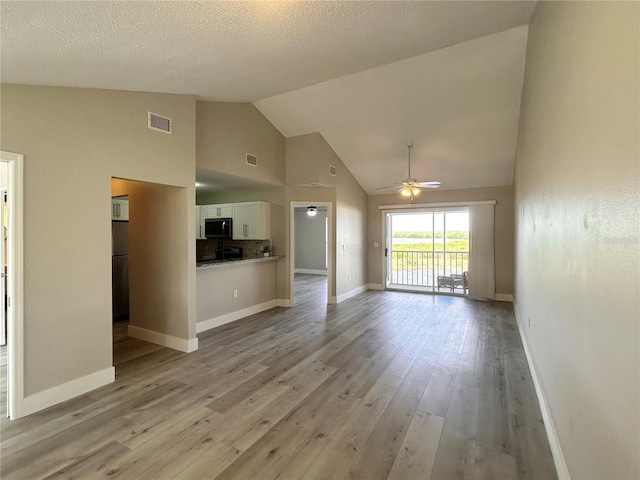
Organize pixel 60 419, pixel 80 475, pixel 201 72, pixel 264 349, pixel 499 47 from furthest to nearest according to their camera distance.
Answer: pixel 264 349 → pixel 499 47 → pixel 201 72 → pixel 60 419 → pixel 80 475

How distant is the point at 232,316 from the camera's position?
4953 millimetres

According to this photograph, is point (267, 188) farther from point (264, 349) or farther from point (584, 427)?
point (584, 427)

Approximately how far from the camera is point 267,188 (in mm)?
5902

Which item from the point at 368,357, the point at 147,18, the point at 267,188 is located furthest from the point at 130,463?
the point at 267,188

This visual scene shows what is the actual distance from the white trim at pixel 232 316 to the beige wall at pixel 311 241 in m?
5.33

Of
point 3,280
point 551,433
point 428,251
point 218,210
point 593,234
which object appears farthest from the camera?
point 428,251

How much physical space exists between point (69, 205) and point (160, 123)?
1.27 meters

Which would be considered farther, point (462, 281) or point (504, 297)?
point (462, 281)

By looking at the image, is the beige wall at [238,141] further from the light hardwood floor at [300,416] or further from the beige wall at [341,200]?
the light hardwood floor at [300,416]

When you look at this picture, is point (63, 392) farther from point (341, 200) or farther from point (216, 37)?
point (341, 200)

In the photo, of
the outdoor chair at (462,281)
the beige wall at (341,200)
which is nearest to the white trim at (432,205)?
the beige wall at (341,200)

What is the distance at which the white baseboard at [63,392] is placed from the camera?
241 cm

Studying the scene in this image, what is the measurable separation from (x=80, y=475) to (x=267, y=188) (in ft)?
15.6

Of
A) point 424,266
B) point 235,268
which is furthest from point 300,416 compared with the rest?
point 424,266
